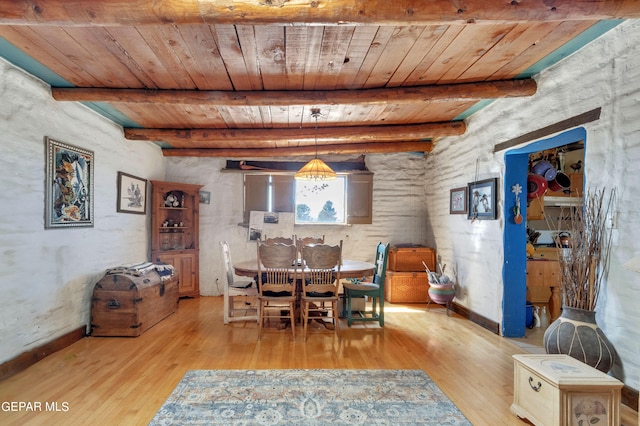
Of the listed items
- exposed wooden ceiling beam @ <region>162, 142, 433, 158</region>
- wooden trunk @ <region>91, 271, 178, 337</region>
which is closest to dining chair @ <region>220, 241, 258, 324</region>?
wooden trunk @ <region>91, 271, 178, 337</region>

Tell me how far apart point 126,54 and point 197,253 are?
A: 380cm

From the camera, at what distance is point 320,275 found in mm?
3895

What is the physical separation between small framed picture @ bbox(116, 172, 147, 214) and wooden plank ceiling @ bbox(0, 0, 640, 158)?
34.5 inches

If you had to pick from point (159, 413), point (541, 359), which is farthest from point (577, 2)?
point (159, 413)

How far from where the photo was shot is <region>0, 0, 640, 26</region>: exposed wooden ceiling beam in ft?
6.28

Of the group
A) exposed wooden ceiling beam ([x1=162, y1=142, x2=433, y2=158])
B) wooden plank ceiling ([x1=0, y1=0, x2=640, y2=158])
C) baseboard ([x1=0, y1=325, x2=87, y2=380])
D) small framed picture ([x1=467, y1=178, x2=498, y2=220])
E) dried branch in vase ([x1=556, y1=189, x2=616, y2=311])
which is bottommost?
baseboard ([x1=0, y1=325, x2=87, y2=380])

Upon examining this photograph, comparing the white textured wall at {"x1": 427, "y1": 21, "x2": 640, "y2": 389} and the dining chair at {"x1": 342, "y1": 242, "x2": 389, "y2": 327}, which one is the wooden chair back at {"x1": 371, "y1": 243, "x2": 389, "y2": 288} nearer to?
the dining chair at {"x1": 342, "y1": 242, "x2": 389, "y2": 327}

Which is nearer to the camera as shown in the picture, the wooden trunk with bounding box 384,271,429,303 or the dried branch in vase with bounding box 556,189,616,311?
the dried branch in vase with bounding box 556,189,616,311

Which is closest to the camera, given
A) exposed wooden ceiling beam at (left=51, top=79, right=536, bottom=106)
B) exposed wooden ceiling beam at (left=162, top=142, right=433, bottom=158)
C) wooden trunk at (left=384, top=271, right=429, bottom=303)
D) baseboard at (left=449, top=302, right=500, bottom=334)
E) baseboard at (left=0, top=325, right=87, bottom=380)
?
baseboard at (left=0, top=325, right=87, bottom=380)

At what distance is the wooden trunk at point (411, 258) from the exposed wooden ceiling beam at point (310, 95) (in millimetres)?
3005

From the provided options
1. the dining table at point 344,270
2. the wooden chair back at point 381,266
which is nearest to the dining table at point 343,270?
the dining table at point 344,270

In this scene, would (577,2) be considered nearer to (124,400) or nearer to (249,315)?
(124,400)

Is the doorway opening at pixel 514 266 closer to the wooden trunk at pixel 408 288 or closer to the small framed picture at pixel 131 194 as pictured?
the wooden trunk at pixel 408 288

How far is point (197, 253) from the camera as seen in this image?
19.5ft
